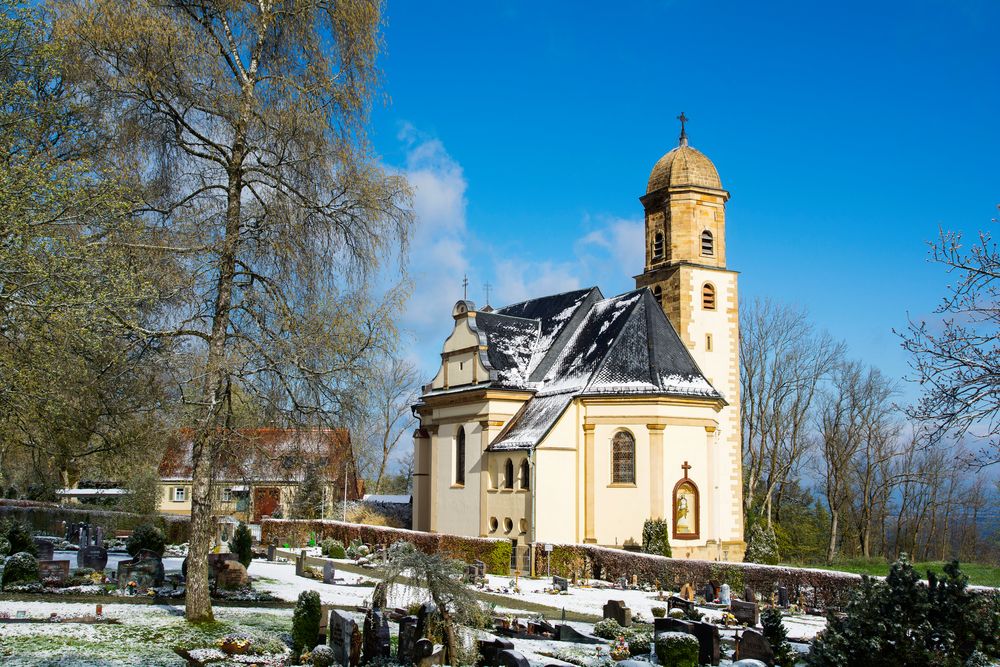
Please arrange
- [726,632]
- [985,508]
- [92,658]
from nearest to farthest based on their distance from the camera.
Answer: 1. [92,658]
2. [726,632]
3. [985,508]

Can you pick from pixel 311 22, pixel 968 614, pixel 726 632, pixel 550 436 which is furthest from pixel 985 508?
pixel 311 22

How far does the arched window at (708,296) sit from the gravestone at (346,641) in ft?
88.1

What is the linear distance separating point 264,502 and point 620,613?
41.3 meters

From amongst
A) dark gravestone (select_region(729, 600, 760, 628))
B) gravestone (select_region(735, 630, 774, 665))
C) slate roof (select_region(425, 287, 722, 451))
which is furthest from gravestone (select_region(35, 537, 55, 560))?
gravestone (select_region(735, 630, 774, 665))

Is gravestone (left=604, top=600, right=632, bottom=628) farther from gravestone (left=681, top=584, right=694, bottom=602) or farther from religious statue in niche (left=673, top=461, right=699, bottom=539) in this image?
religious statue in niche (left=673, top=461, right=699, bottom=539)

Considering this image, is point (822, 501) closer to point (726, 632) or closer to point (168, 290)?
point (726, 632)

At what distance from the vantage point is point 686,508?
3191 centimetres

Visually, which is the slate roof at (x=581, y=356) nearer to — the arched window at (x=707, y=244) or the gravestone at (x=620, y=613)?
the arched window at (x=707, y=244)

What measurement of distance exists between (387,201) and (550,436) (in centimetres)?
1755

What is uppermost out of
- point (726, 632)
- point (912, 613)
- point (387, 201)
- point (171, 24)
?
point (171, 24)

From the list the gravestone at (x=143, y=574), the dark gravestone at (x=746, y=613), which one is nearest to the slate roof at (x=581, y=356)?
the dark gravestone at (x=746, y=613)

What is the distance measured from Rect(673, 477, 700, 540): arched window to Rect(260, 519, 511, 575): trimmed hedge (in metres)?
6.30

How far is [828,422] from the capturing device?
177ft

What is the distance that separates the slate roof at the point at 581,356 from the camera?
33.0 metres
